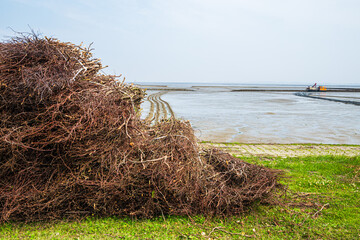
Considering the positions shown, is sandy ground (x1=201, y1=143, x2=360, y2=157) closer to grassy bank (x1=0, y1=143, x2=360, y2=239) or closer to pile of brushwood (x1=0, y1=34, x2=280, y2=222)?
grassy bank (x1=0, y1=143, x2=360, y2=239)

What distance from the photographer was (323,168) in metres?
7.68

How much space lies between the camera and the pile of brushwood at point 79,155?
414 centimetres

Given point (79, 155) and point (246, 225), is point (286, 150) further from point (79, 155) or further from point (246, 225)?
point (79, 155)

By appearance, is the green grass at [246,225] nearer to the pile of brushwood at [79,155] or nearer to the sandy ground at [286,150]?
the pile of brushwood at [79,155]

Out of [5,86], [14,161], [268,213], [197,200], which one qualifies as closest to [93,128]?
[14,161]

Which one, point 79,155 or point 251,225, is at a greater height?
point 79,155

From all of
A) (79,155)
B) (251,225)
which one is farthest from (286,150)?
(79,155)

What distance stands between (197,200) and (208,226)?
493 millimetres

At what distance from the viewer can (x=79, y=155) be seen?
414 centimetres

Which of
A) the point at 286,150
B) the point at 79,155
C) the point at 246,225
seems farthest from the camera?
the point at 286,150

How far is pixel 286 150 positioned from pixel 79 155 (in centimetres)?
861

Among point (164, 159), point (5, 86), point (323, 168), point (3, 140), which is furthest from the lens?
point (323, 168)

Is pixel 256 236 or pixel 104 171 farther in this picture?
pixel 104 171

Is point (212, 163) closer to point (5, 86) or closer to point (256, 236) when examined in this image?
point (256, 236)
